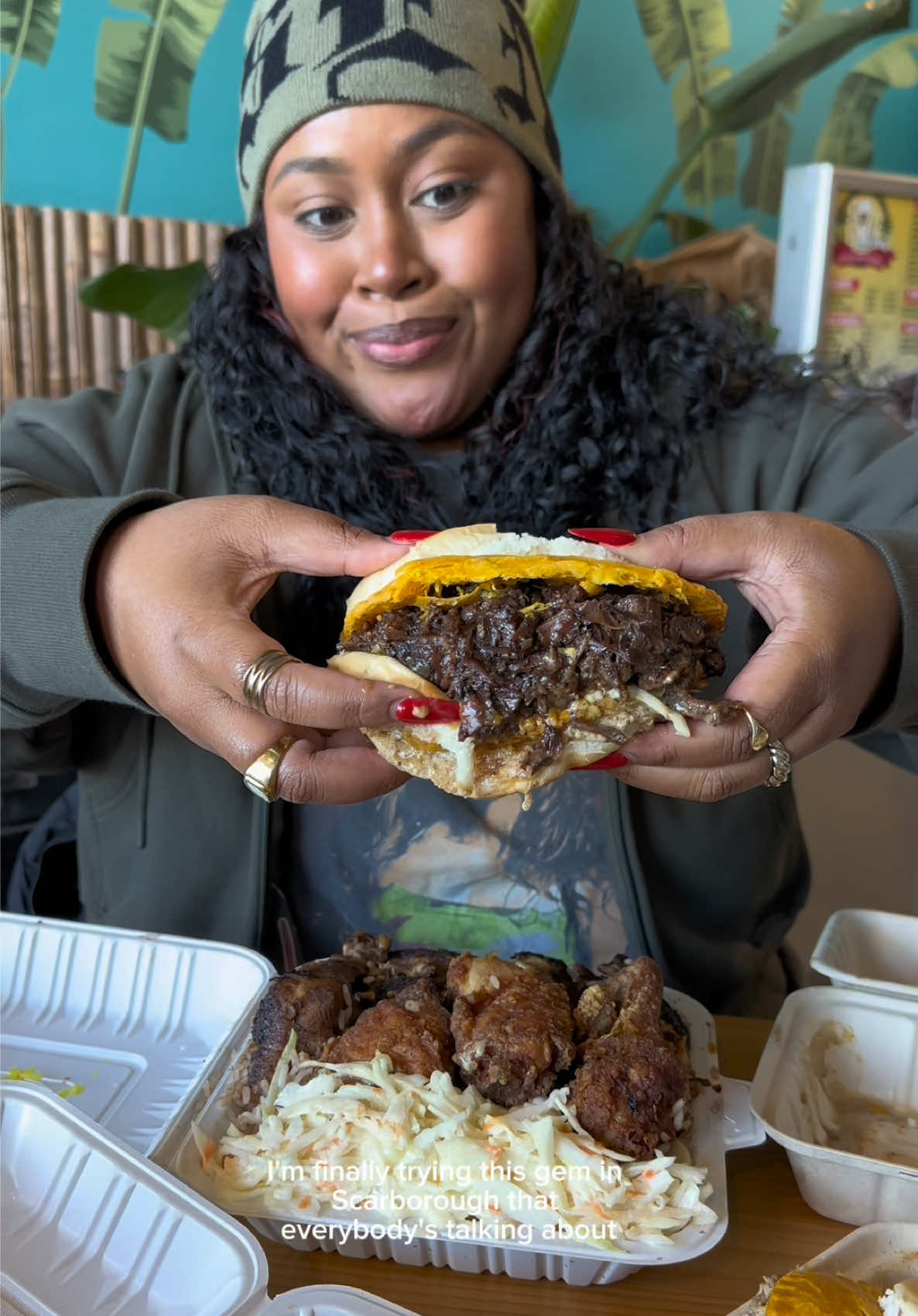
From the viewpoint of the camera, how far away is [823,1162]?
0.93 metres

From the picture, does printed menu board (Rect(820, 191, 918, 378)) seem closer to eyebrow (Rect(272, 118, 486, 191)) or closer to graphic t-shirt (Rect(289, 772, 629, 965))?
eyebrow (Rect(272, 118, 486, 191))

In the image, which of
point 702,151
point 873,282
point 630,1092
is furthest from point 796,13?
point 630,1092

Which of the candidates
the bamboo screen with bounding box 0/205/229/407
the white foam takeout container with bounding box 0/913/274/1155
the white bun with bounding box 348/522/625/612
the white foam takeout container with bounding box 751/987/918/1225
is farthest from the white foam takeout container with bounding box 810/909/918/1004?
the bamboo screen with bounding box 0/205/229/407

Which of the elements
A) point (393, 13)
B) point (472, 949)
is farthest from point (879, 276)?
point (472, 949)

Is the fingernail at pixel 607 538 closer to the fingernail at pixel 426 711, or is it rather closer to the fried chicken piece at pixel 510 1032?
the fingernail at pixel 426 711

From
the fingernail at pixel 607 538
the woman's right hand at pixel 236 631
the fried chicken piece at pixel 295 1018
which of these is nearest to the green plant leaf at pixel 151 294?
the woman's right hand at pixel 236 631

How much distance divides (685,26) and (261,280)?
1.90 metres

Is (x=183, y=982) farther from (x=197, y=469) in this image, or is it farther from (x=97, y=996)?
(x=197, y=469)

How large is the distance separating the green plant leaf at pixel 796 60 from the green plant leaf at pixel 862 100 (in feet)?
0.84

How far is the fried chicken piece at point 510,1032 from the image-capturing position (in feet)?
3.28

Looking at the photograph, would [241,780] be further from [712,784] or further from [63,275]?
[63,275]

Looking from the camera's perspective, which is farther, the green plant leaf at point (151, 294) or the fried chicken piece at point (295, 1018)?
the green plant leaf at point (151, 294)

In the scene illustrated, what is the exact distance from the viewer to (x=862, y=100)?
9.55ft

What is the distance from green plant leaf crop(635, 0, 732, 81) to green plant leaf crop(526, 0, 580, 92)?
0.40 metres
